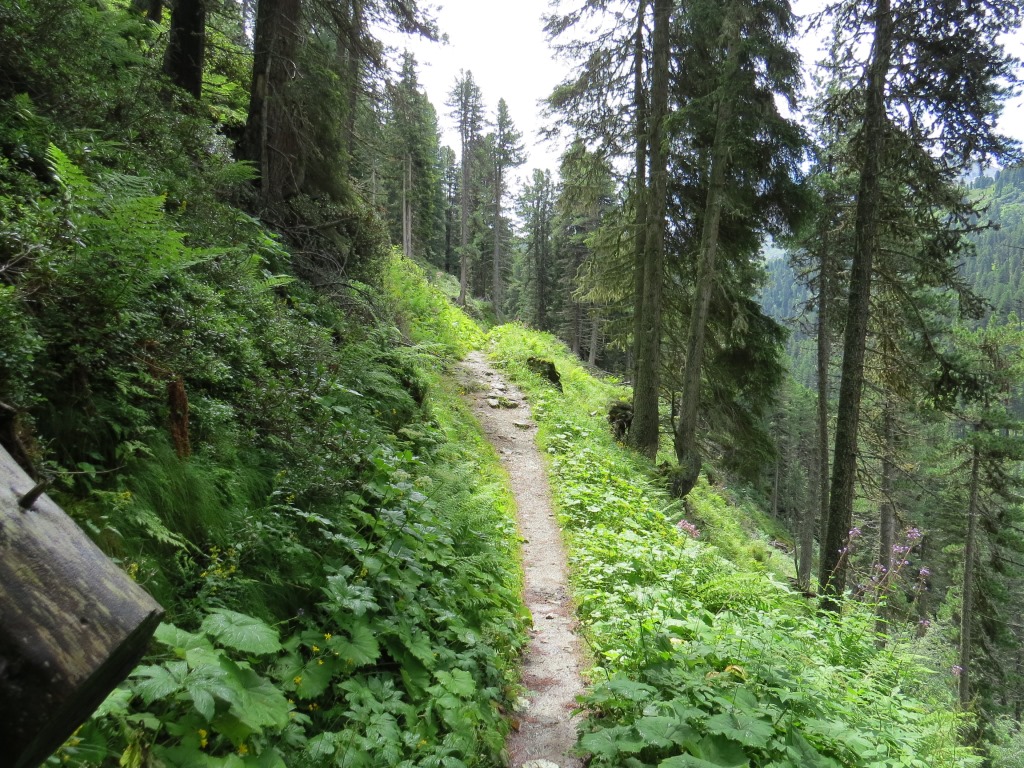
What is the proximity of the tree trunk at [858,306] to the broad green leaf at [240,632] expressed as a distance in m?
8.69

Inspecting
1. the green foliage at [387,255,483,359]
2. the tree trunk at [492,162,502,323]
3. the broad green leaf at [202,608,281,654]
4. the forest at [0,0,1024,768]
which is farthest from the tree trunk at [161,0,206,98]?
the tree trunk at [492,162,502,323]

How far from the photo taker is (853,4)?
869 cm

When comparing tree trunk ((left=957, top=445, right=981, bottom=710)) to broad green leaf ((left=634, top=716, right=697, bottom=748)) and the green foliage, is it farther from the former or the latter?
broad green leaf ((left=634, top=716, right=697, bottom=748))

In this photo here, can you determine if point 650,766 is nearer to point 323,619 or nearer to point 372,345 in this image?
point 323,619

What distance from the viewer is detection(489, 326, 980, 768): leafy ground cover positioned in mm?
3355

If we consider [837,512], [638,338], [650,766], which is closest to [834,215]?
[638,338]

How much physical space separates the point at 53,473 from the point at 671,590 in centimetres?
540

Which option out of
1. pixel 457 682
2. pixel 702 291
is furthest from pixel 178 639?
pixel 702 291

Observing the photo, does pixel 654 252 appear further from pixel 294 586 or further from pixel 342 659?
pixel 342 659

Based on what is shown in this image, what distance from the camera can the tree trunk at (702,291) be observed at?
34.6ft

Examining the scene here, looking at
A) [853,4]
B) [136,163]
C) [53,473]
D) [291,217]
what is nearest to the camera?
[53,473]

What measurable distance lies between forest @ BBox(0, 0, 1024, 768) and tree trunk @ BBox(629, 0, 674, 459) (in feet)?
0.26

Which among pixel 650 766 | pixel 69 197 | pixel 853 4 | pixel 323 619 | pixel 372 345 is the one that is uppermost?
pixel 853 4

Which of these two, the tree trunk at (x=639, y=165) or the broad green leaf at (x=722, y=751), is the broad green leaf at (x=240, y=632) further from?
the tree trunk at (x=639, y=165)
